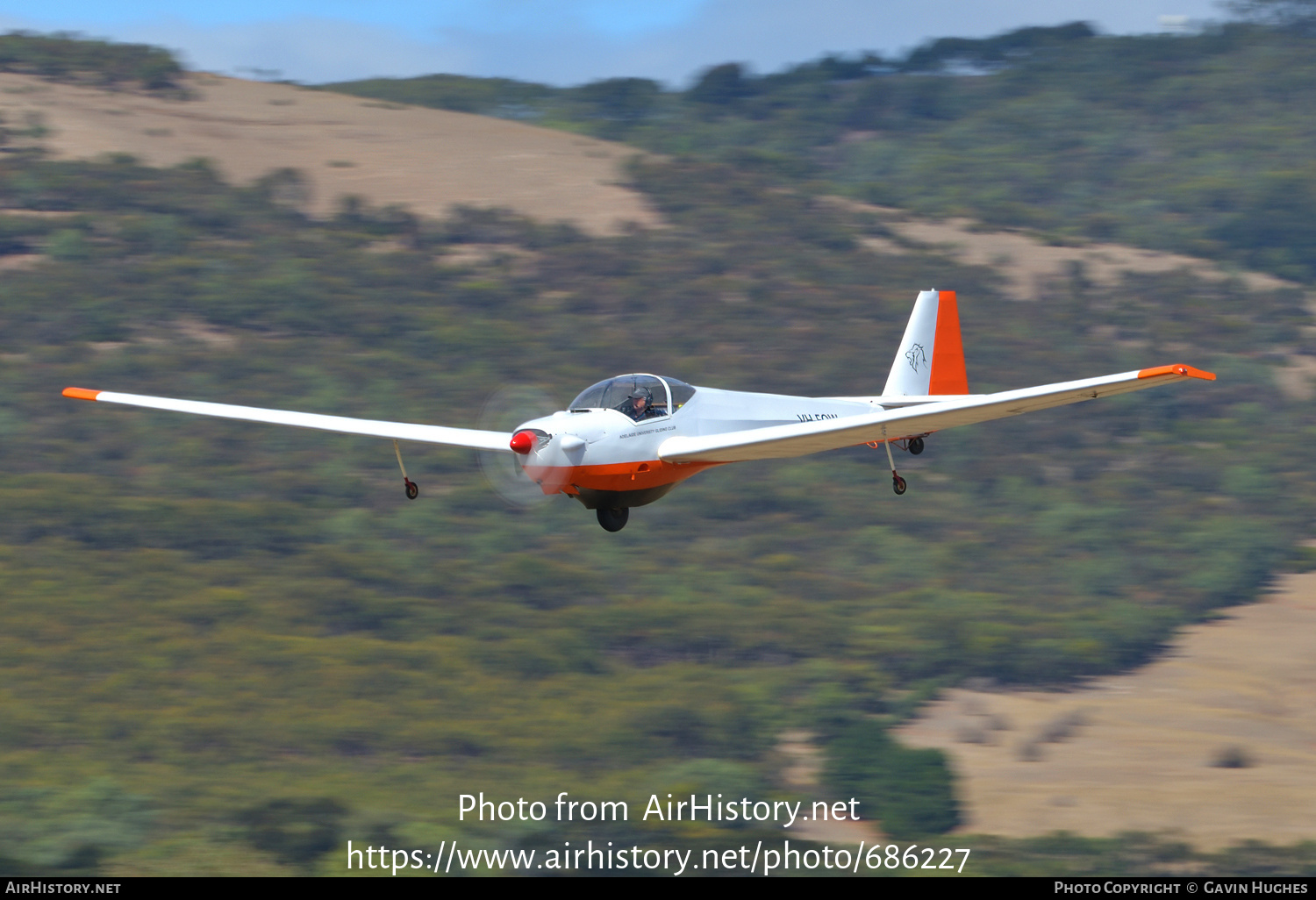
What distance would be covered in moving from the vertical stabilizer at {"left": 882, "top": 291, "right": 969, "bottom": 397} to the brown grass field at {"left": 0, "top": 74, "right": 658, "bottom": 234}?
3030 inches

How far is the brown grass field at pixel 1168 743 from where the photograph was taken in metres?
55.9

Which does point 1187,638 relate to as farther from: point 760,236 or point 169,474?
point 169,474

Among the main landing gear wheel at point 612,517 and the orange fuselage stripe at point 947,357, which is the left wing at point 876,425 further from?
the orange fuselage stripe at point 947,357

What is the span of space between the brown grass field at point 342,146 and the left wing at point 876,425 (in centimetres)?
8174

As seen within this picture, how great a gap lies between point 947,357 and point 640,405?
7.37 m

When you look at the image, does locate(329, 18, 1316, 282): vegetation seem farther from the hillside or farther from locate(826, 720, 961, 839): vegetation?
locate(826, 720, 961, 839): vegetation

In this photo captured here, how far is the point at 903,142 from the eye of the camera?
161m

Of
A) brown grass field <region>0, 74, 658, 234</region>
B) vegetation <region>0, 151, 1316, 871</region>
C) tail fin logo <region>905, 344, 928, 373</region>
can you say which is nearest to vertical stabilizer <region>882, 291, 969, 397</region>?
tail fin logo <region>905, 344, 928, 373</region>

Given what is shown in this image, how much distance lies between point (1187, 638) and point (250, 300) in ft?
192

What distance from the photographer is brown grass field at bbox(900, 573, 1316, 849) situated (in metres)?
55.9

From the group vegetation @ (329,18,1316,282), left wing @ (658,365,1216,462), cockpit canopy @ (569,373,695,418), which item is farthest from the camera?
vegetation @ (329,18,1316,282)

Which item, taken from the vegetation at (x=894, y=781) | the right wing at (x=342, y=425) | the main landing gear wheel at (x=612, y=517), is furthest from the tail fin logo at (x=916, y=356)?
the vegetation at (x=894, y=781)

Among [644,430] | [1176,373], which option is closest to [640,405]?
[644,430]

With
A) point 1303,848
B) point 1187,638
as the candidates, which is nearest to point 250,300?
point 1187,638
